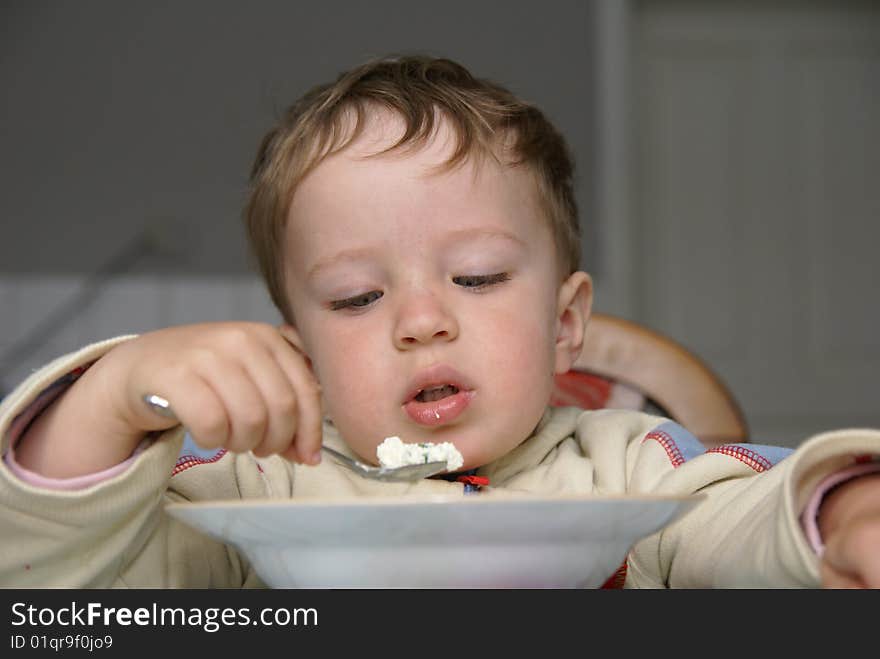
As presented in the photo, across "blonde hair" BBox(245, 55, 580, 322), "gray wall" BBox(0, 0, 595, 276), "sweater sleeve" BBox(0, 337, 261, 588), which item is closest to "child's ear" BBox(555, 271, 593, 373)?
"blonde hair" BBox(245, 55, 580, 322)

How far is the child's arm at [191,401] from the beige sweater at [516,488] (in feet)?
0.08

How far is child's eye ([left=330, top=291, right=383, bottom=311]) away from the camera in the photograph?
0.95 m

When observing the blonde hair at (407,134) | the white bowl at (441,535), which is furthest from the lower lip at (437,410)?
the white bowl at (441,535)

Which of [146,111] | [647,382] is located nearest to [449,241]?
[647,382]

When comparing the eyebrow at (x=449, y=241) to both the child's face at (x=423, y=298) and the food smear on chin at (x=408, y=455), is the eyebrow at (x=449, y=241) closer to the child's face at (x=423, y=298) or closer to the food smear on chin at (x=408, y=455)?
the child's face at (x=423, y=298)

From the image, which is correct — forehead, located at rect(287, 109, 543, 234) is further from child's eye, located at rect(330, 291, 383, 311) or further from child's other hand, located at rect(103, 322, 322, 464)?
child's other hand, located at rect(103, 322, 322, 464)

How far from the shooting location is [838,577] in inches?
19.6

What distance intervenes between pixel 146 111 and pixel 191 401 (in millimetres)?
3633

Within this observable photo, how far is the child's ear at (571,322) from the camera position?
111cm

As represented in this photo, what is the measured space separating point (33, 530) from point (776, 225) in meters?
4.27

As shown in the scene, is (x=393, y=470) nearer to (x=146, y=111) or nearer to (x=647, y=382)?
(x=647, y=382)

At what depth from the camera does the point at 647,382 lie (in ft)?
4.93
